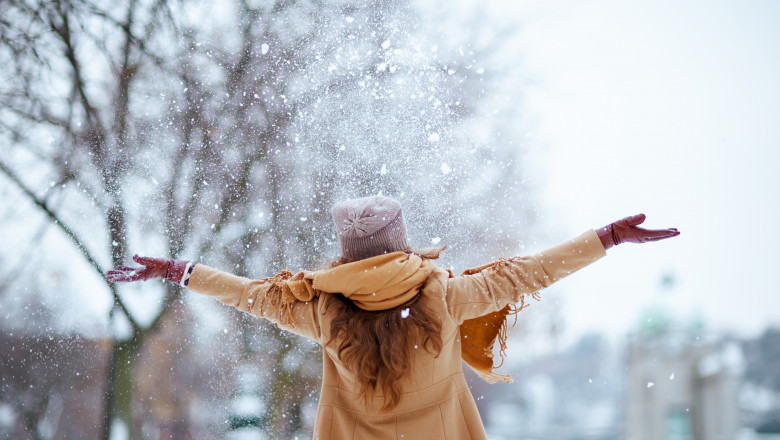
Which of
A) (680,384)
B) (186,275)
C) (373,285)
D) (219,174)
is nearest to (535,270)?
(373,285)

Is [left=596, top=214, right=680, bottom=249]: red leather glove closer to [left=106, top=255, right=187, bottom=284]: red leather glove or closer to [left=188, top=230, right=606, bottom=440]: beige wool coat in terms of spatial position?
[left=188, top=230, right=606, bottom=440]: beige wool coat

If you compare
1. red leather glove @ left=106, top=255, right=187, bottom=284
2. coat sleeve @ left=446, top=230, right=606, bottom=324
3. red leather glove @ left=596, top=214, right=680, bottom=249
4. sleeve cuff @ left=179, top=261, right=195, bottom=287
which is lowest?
coat sleeve @ left=446, top=230, right=606, bottom=324

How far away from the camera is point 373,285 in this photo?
0.88 metres

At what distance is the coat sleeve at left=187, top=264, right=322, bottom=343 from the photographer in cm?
98

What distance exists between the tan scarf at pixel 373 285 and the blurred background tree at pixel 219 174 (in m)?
0.65

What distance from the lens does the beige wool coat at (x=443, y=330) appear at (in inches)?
35.8

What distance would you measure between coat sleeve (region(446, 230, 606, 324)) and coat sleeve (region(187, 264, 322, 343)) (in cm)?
27

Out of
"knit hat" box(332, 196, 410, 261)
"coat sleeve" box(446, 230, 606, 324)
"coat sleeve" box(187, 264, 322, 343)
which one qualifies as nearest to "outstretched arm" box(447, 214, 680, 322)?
"coat sleeve" box(446, 230, 606, 324)

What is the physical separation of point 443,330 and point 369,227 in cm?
23

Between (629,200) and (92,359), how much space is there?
1.94m

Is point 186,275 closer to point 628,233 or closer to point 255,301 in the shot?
point 255,301

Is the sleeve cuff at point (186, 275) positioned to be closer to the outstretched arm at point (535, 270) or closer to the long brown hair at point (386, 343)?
the long brown hair at point (386, 343)

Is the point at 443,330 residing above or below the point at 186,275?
below

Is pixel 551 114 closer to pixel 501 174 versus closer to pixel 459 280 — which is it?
pixel 501 174
